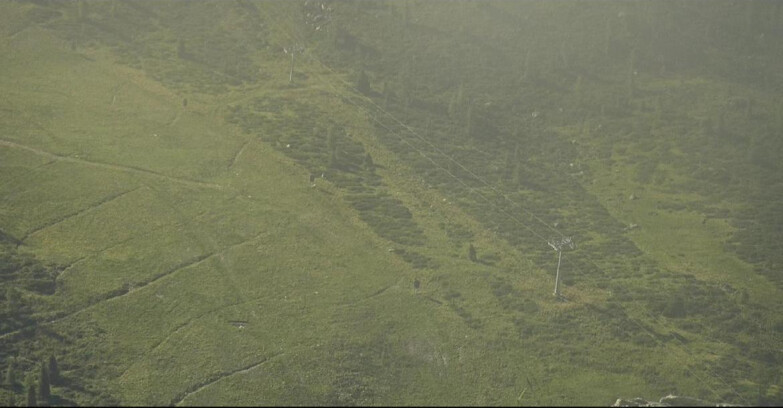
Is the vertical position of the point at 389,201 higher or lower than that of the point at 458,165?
lower

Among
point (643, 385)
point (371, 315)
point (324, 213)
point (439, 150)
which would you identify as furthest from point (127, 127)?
point (643, 385)

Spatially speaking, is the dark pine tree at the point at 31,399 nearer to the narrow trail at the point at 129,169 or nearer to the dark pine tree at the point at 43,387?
the dark pine tree at the point at 43,387

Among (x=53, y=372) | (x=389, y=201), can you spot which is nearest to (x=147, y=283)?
(x=53, y=372)

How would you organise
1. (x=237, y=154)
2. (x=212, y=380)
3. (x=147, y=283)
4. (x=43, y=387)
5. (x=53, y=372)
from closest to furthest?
(x=43, y=387)
(x=53, y=372)
(x=212, y=380)
(x=147, y=283)
(x=237, y=154)

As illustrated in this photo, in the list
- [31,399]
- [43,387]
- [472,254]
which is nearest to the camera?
[31,399]

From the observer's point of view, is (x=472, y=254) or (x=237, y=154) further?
(x=237, y=154)

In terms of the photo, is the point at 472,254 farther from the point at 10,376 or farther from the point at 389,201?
the point at 10,376

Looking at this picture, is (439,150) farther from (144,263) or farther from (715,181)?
(144,263)

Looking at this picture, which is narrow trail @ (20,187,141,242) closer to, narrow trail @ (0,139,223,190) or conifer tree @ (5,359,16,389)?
narrow trail @ (0,139,223,190)
